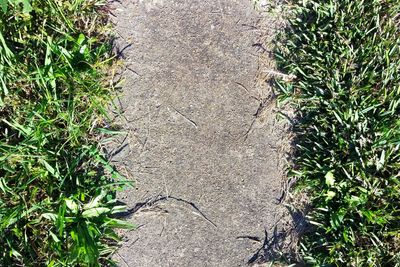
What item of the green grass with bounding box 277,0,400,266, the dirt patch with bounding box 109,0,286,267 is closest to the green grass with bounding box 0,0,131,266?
the dirt patch with bounding box 109,0,286,267

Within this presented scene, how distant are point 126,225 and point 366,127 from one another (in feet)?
5.34

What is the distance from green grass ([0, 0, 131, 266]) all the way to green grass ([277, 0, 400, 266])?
1.27 metres

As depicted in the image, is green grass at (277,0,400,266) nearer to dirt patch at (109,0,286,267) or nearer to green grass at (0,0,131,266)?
dirt patch at (109,0,286,267)

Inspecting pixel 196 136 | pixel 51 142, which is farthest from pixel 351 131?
pixel 51 142

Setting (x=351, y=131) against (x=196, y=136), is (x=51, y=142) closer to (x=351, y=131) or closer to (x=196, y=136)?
(x=196, y=136)

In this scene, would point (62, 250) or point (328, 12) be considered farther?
point (328, 12)

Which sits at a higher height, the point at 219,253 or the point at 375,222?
the point at 375,222

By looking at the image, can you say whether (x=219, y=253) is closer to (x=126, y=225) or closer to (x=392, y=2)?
(x=126, y=225)

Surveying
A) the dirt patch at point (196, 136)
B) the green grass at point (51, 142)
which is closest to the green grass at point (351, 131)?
the dirt patch at point (196, 136)

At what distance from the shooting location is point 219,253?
111 inches

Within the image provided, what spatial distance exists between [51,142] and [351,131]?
6.12ft

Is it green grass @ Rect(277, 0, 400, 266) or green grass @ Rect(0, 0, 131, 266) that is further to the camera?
green grass @ Rect(277, 0, 400, 266)

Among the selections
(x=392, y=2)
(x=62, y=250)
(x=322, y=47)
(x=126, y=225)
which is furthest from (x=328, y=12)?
(x=62, y=250)

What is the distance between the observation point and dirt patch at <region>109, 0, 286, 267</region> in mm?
2803
